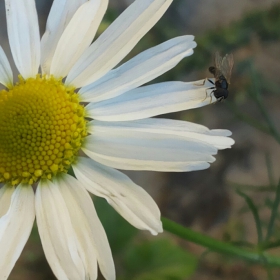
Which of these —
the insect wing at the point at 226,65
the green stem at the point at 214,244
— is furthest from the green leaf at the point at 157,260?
the insect wing at the point at 226,65

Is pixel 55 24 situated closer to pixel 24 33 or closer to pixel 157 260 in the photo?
pixel 24 33

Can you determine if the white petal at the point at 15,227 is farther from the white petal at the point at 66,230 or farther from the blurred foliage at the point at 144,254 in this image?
the blurred foliage at the point at 144,254

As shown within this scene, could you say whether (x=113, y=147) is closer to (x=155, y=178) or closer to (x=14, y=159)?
(x=14, y=159)

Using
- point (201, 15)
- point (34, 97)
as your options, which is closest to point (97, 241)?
point (34, 97)

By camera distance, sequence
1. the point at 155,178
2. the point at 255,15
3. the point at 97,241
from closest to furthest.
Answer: the point at 97,241, the point at 255,15, the point at 155,178

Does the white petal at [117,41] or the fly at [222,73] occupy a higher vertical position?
the white petal at [117,41]

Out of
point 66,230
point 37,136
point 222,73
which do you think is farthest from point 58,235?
point 222,73
